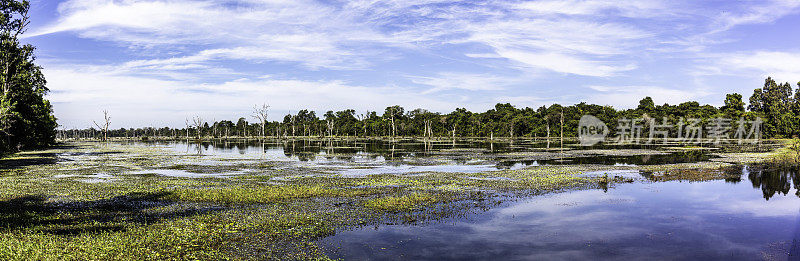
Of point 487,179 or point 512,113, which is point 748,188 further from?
point 512,113

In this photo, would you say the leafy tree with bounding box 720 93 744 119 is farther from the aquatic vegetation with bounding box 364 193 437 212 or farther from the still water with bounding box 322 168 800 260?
the aquatic vegetation with bounding box 364 193 437 212

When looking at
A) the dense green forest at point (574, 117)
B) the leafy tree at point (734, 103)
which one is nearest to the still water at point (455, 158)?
the dense green forest at point (574, 117)

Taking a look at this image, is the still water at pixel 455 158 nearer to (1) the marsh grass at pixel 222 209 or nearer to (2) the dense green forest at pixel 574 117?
(1) the marsh grass at pixel 222 209

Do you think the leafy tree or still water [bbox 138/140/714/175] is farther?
the leafy tree

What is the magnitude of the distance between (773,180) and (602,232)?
24.7m

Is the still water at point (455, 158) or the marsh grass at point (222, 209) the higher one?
the still water at point (455, 158)

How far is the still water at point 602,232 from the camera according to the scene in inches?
541

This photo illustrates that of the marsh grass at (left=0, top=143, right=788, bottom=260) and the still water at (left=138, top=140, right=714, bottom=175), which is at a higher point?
the still water at (left=138, top=140, right=714, bottom=175)

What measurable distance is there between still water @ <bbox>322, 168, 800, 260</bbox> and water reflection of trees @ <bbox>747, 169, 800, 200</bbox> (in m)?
3.23

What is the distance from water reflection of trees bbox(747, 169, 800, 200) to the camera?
27.0 meters

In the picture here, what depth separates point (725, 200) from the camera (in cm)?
2348

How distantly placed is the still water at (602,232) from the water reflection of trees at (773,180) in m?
3.23

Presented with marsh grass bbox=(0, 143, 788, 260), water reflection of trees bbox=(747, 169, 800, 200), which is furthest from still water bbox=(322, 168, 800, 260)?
water reflection of trees bbox=(747, 169, 800, 200)

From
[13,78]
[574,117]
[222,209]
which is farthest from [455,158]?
[574,117]
